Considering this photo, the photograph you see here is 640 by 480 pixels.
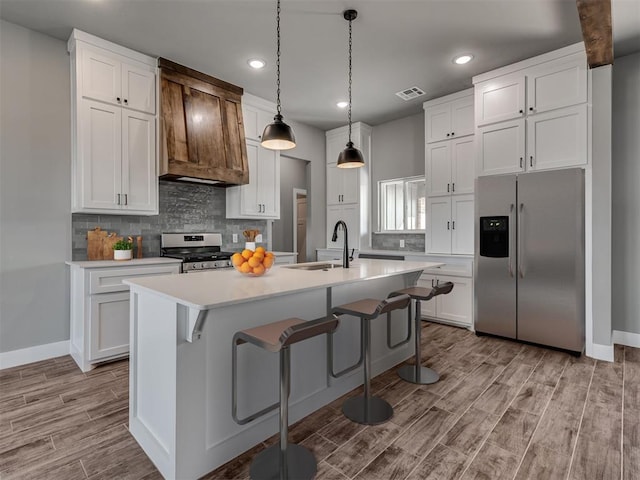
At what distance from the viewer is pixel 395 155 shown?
5.29 meters

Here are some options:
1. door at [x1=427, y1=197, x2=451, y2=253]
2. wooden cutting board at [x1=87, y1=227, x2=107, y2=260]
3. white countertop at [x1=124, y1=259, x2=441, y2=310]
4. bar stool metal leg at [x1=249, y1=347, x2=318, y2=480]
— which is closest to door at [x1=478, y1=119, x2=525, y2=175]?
door at [x1=427, y1=197, x2=451, y2=253]

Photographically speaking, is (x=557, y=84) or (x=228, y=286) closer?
(x=228, y=286)

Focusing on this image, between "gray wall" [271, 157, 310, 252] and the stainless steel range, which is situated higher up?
"gray wall" [271, 157, 310, 252]

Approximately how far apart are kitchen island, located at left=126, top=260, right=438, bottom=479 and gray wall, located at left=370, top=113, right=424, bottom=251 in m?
3.27

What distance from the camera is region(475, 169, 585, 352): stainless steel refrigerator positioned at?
318cm

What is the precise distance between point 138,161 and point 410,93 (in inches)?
131

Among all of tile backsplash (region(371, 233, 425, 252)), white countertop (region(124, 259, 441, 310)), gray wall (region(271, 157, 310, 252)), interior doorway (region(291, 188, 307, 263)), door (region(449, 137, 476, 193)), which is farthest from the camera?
interior doorway (region(291, 188, 307, 263))

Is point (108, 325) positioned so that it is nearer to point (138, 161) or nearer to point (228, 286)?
point (138, 161)

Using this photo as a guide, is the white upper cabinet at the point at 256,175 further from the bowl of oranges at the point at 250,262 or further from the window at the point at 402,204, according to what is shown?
the bowl of oranges at the point at 250,262

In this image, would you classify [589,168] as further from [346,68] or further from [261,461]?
[261,461]

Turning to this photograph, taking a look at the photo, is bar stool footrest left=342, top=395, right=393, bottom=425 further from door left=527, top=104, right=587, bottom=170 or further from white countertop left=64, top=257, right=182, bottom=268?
door left=527, top=104, right=587, bottom=170

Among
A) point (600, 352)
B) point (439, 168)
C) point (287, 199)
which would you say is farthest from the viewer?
point (287, 199)

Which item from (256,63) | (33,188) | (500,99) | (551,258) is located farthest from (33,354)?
(500,99)

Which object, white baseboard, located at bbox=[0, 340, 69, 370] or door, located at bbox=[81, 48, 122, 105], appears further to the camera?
door, located at bbox=[81, 48, 122, 105]
